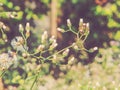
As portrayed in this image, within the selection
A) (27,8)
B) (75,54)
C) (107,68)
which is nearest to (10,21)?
(27,8)

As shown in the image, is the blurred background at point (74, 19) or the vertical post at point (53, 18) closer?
the blurred background at point (74, 19)

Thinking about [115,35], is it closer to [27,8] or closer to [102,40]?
[102,40]

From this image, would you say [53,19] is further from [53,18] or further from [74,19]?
[74,19]

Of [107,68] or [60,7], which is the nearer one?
[107,68]

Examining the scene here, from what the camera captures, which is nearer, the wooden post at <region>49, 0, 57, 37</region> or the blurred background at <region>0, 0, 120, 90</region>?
the blurred background at <region>0, 0, 120, 90</region>

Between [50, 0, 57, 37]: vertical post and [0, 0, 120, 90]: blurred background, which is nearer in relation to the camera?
[0, 0, 120, 90]: blurred background

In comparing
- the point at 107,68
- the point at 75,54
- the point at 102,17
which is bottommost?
the point at 107,68

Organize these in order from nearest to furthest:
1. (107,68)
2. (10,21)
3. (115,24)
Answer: (107,68), (10,21), (115,24)

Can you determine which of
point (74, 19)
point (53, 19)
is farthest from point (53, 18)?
point (74, 19)

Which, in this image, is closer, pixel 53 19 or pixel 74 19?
pixel 53 19

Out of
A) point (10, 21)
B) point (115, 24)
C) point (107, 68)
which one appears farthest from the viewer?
point (115, 24)

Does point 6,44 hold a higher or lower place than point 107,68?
higher
